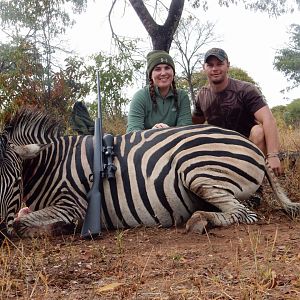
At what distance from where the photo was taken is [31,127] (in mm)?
3502

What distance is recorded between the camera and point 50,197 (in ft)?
10.9

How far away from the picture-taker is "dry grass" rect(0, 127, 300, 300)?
174cm

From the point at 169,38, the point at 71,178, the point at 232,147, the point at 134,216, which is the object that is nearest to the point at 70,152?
the point at 71,178

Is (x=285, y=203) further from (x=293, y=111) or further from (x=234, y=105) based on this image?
(x=293, y=111)

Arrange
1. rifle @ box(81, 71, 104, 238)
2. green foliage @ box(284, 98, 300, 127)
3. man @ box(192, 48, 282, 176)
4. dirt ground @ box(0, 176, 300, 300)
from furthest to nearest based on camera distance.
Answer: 1. green foliage @ box(284, 98, 300, 127)
2. man @ box(192, 48, 282, 176)
3. rifle @ box(81, 71, 104, 238)
4. dirt ground @ box(0, 176, 300, 300)

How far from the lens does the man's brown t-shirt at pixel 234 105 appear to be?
4.25m

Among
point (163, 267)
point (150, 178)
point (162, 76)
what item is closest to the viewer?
point (163, 267)

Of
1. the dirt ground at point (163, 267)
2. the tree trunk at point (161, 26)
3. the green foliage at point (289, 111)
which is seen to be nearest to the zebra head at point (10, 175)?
the dirt ground at point (163, 267)

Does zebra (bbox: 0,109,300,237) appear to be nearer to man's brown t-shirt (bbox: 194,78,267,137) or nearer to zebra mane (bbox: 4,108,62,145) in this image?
zebra mane (bbox: 4,108,62,145)

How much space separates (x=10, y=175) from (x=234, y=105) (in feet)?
6.82

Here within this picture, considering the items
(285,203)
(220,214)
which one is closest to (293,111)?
(285,203)

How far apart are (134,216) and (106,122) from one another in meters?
4.98

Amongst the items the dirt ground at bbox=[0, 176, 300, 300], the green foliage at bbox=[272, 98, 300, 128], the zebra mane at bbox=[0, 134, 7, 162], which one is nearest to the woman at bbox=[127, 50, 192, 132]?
the zebra mane at bbox=[0, 134, 7, 162]

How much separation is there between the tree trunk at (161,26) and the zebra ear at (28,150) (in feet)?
14.5
